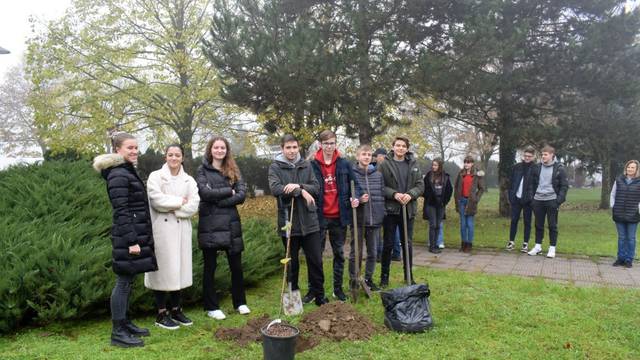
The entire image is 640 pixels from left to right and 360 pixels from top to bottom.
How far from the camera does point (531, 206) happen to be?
27.5 ft

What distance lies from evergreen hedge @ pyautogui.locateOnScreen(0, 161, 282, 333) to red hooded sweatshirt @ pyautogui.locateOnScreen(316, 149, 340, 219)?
1.36 m

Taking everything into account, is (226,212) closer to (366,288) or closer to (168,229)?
(168,229)

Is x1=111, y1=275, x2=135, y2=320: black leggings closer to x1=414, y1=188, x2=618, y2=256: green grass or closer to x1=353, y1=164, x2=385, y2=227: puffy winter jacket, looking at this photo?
x1=353, y1=164, x2=385, y2=227: puffy winter jacket

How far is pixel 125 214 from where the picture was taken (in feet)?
13.0

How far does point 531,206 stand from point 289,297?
5379 mm

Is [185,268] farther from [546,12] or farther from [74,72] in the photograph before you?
[74,72]

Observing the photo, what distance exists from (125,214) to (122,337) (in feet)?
3.46

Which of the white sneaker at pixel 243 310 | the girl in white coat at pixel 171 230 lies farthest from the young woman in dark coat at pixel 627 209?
the girl in white coat at pixel 171 230

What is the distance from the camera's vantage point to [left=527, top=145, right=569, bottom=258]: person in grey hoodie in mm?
7961

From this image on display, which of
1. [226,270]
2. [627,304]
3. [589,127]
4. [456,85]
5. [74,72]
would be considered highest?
[74,72]

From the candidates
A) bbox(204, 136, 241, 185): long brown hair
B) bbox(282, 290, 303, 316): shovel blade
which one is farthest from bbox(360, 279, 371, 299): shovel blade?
bbox(204, 136, 241, 185): long brown hair

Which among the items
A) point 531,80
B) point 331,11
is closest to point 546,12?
point 531,80

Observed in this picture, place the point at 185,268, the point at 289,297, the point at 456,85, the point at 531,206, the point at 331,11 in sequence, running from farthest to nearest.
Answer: the point at 331,11 < the point at 456,85 < the point at 531,206 < the point at 289,297 < the point at 185,268

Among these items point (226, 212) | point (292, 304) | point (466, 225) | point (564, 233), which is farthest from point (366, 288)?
point (564, 233)
